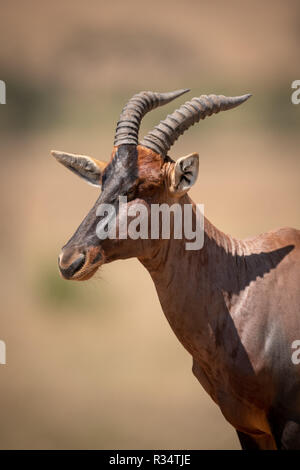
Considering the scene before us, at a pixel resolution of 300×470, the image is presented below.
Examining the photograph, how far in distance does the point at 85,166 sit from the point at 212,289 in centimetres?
107

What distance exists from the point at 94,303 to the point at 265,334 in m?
4.24

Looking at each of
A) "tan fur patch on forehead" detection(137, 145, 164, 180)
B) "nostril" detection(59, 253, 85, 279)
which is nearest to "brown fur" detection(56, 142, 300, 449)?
"tan fur patch on forehead" detection(137, 145, 164, 180)

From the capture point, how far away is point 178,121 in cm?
397

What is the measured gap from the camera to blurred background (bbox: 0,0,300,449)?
812cm

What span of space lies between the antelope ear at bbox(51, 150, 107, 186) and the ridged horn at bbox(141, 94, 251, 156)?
31 cm

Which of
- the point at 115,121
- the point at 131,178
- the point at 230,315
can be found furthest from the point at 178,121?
the point at 115,121

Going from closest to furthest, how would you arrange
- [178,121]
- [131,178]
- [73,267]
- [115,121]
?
1. [73,267]
2. [131,178]
3. [178,121]
4. [115,121]

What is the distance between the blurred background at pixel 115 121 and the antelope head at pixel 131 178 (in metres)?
4.10

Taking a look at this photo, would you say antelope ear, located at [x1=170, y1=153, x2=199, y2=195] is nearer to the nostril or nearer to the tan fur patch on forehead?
the tan fur patch on forehead

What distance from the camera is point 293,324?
4047 mm

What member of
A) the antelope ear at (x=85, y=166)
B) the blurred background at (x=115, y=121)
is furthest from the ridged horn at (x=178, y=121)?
the blurred background at (x=115, y=121)

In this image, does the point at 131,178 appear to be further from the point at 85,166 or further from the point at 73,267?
the point at 73,267

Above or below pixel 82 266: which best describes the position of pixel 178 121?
above

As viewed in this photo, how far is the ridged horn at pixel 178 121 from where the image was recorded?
12.9 ft
